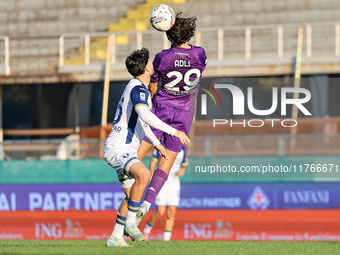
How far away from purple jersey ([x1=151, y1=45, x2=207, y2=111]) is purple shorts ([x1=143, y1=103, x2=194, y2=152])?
68 millimetres

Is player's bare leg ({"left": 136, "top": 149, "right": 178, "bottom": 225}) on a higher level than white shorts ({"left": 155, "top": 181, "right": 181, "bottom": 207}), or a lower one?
higher

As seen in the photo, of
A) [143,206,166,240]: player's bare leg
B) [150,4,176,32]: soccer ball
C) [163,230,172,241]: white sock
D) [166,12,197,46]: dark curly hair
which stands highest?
[150,4,176,32]: soccer ball

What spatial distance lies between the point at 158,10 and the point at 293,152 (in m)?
6.50

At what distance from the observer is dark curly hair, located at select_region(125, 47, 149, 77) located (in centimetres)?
612

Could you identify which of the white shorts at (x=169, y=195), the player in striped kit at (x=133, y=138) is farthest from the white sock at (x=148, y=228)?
the player in striped kit at (x=133, y=138)

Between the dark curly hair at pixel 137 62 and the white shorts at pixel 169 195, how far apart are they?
4500 mm

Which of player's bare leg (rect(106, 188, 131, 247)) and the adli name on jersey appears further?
the adli name on jersey

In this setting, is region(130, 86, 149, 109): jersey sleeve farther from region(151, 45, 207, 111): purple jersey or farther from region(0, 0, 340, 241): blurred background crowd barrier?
region(0, 0, 340, 241): blurred background crowd barrier

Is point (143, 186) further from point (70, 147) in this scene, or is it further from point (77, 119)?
point (77, 119)

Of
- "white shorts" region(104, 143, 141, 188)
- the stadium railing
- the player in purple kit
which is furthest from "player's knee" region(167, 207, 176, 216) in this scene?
the stadium railing

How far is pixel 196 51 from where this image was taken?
657 centimetres

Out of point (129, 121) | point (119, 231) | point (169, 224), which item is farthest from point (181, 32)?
point (169, 224)

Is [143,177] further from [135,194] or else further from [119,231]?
[119,231]

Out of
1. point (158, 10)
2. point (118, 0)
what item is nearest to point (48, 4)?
point (118, 0)
